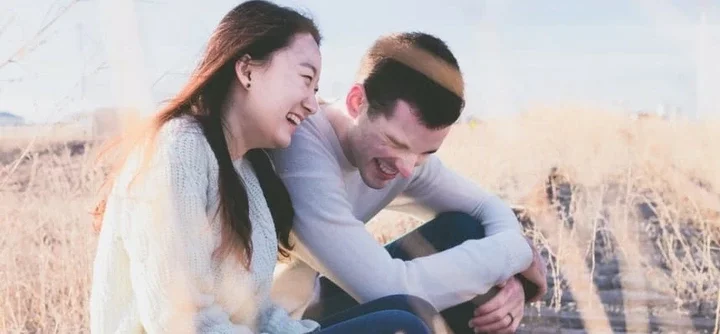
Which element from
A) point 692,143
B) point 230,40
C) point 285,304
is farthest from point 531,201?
point 230,40

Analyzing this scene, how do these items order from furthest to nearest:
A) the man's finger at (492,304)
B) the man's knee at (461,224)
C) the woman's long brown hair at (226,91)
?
1. the man's knee at (461,224)
2. the man's finger at (492,304)
3. the woman's long brown hair at (226,91)

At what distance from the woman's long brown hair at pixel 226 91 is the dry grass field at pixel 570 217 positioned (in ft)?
3.35

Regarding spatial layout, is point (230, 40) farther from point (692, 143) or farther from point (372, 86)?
point (692, 143)

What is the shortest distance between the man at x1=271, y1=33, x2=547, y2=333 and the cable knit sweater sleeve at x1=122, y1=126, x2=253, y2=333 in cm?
33

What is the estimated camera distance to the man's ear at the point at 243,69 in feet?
5.09

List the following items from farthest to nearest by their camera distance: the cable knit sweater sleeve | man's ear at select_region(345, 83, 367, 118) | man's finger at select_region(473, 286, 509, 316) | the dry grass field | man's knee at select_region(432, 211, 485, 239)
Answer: the dry grass field, man's knee at select_region(432, 211, 485, 239), man's finger at select_region(473, 286, 509, 316), man's ear at select_region(345, 83, 367, 118), the cable knit sweater sleeve

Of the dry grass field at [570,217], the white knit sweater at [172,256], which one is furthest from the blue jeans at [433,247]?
the dry grass field at [570,217]

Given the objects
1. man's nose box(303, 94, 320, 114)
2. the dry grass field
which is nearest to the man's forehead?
man's nose box(303, 94, 320, 114)

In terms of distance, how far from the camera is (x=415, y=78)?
Answer: 184 cm

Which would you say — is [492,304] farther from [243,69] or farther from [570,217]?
[570,217]

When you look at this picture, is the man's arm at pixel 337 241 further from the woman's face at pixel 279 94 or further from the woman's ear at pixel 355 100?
the woman's face at pixel 279 94

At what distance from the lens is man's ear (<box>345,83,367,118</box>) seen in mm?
1845

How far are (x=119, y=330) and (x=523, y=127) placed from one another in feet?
16.5

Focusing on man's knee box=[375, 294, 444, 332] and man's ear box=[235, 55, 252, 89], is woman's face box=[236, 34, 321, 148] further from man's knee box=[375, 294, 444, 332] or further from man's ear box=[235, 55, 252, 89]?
man's knee box=[375, 294, 444, 332]
